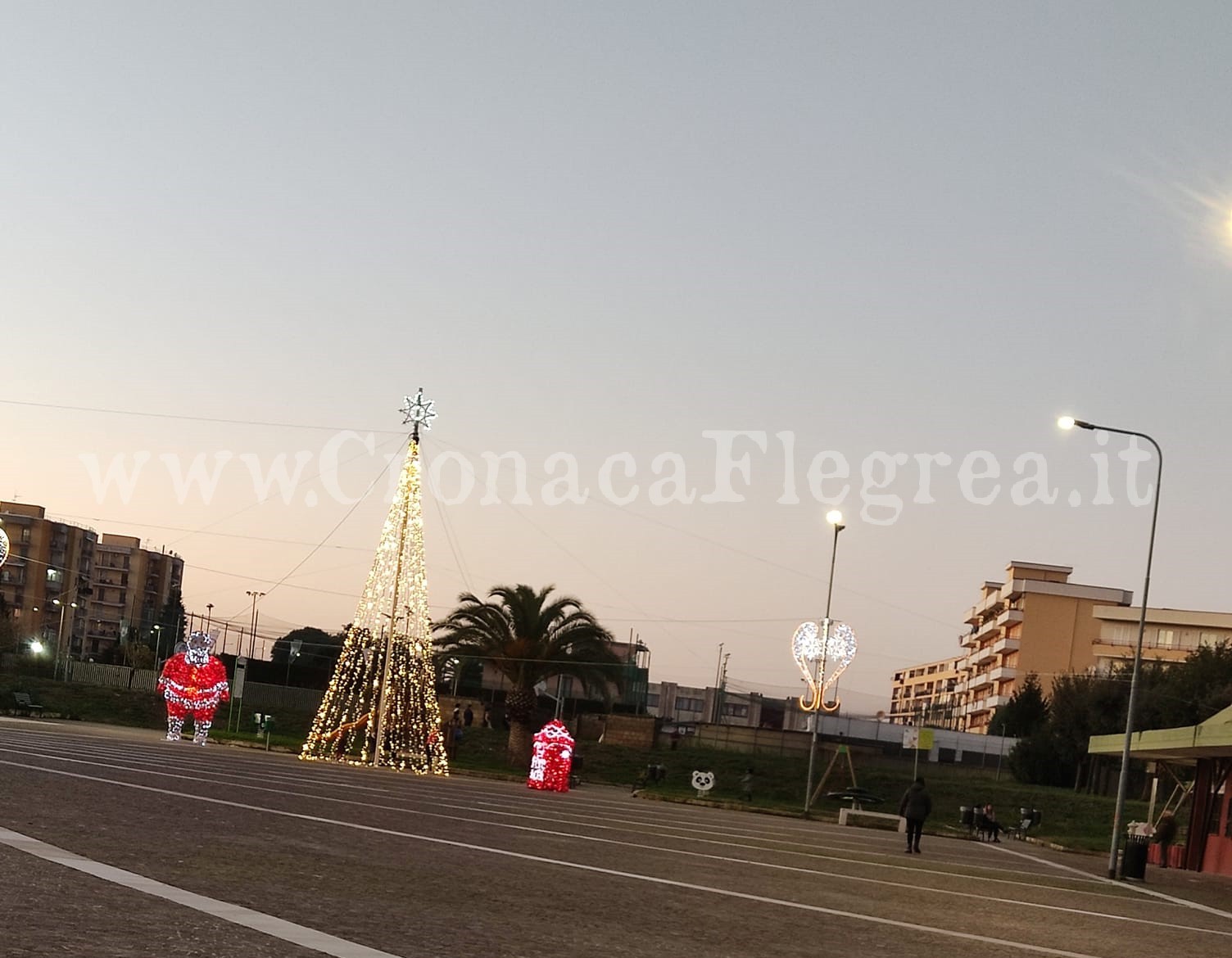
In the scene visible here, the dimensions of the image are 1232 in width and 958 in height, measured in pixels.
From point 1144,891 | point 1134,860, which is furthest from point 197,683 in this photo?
point 1144,891

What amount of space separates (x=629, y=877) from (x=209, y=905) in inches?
240

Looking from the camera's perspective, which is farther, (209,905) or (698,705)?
(698,705)

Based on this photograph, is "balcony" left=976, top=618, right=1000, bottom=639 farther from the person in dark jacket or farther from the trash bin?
the person in dark jacket

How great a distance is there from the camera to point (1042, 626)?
4577 inches

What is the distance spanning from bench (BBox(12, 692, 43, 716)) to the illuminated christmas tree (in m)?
17.4

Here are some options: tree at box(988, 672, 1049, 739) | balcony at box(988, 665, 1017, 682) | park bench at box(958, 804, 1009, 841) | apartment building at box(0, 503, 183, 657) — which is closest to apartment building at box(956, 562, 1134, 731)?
balcony at box(988, 665, 1017, 682)

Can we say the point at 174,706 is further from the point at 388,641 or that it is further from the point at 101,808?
the point at 101,808

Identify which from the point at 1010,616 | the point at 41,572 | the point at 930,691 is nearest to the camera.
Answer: the point at 1010,616

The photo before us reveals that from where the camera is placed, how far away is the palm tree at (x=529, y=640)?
2110 inches

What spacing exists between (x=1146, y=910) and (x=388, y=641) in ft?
98.1

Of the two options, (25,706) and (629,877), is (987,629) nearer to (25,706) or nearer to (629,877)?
(25,706)

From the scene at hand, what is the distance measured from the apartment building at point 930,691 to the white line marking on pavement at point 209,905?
118m

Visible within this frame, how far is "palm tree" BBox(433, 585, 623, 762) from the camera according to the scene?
2110 inches

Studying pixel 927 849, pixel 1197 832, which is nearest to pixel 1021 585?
pixel 1197 832
